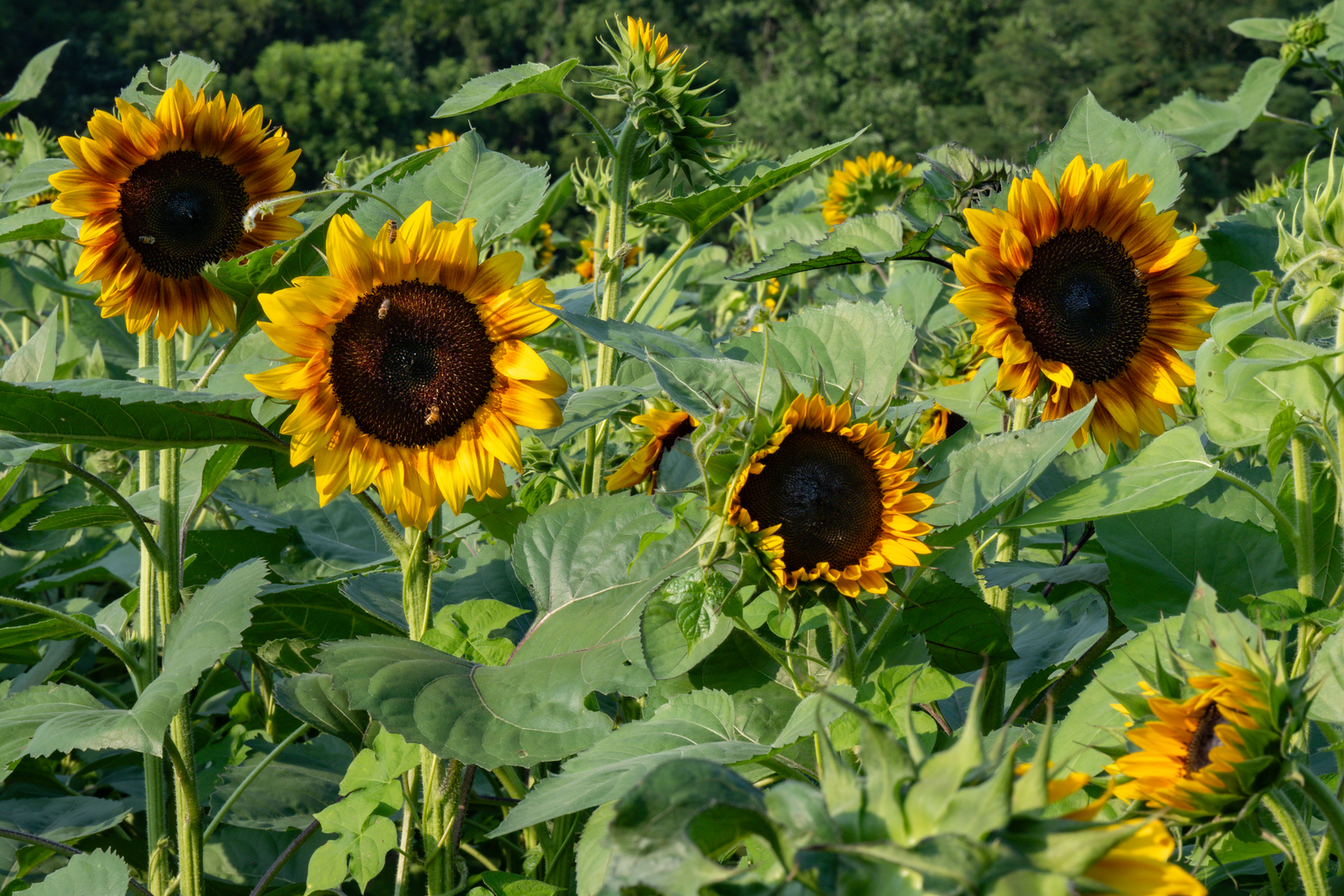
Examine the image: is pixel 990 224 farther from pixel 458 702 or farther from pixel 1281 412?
pixel 458 702

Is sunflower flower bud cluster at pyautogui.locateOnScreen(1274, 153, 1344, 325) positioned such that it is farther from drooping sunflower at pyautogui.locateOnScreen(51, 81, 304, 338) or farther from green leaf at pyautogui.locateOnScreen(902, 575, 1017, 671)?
drooping sunflower at pyautogui.locateOnScreen(51, 81, 304, 338)

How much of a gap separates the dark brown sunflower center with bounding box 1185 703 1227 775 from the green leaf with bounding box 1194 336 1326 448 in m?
0.32

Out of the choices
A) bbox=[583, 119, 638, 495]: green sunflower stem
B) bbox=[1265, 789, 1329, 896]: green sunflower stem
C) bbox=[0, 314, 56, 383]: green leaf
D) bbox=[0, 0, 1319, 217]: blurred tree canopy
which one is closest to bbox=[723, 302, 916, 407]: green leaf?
bbox=[583, 119, 638, 495]: green sunflower stem

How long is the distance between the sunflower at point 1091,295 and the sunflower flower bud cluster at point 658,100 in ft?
1.51

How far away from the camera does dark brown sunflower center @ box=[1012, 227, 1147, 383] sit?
1.01 metres

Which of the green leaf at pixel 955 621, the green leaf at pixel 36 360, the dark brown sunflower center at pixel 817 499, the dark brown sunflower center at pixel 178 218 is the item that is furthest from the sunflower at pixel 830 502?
the green leaf at pixel 36 360

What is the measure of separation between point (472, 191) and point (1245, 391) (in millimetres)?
744

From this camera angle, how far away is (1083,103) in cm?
114

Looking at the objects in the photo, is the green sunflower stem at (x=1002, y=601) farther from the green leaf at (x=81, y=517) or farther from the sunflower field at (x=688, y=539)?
the green leaf at (x=81, y=517)

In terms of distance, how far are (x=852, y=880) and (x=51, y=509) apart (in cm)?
171

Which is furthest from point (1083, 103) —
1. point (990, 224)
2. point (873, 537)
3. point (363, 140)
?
point (363, 140)

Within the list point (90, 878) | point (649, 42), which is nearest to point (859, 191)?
point (649, 42)

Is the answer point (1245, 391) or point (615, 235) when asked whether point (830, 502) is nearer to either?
point (1245, 391)

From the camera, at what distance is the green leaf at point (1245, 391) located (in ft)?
2.65
